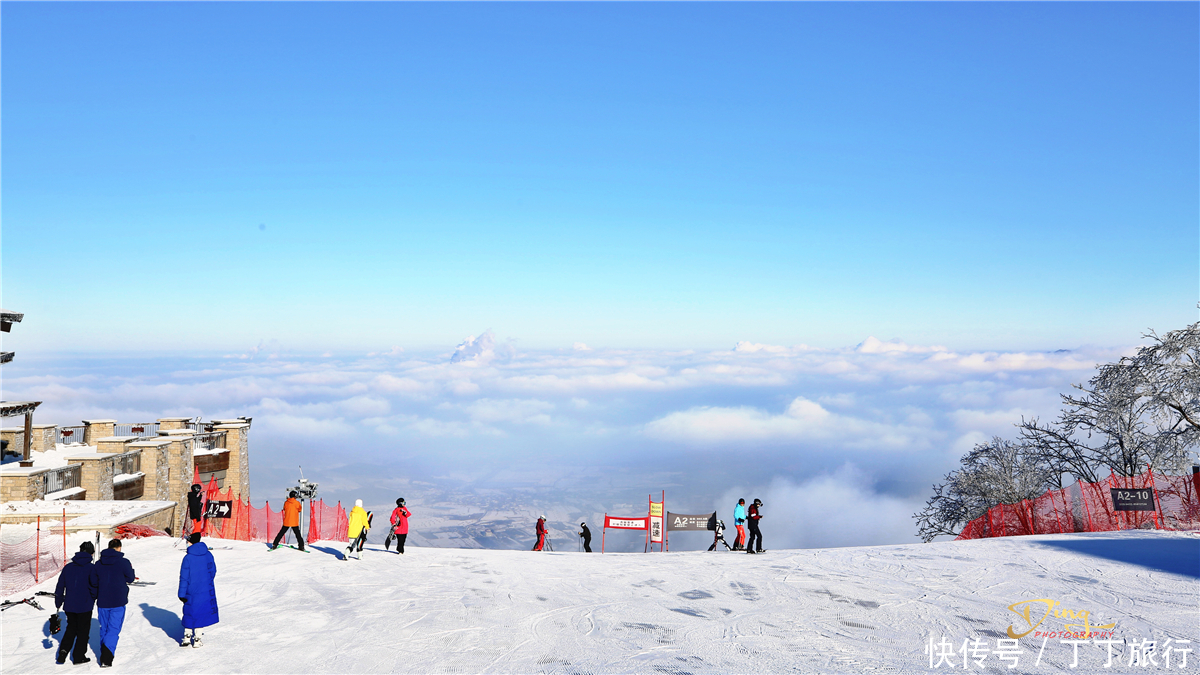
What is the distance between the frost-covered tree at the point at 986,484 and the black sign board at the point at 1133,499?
12.5 meters

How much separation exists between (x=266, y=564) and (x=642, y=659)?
9.22 m

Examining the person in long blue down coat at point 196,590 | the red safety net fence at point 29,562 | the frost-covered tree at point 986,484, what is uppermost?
the person in long blue down coat at point 196,590

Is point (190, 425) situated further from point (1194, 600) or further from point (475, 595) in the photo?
point (1194, 600)

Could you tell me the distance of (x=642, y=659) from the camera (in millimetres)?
9336

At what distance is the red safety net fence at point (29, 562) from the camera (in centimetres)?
1208

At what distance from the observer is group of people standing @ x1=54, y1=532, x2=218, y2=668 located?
Result: 8.12 m

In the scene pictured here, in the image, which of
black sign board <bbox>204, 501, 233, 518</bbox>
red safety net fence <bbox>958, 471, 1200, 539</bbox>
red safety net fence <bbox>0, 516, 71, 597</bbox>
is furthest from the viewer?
red safety net fence <bbox>958, 471, 1200, 539</bbox>

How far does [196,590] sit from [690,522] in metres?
16.5

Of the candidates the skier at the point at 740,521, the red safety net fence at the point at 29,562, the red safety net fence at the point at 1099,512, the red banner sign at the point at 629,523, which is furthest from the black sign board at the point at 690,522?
the red safety net fence at the point at 29,562

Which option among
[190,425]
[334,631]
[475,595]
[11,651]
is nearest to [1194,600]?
[475,595]

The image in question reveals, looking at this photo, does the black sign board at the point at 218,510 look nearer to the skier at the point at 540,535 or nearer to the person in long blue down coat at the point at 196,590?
the skier at the point at 540,535

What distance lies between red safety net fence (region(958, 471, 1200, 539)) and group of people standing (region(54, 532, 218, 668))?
22440 millimetres

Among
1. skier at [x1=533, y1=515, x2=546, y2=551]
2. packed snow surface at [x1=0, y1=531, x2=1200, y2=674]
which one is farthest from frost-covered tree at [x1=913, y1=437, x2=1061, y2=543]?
skier at [x1=533, y1=515, x2=546, y2=551]

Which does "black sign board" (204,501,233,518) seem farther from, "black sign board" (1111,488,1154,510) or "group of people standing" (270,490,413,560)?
"black sign board" (1111,488,1154,510)
